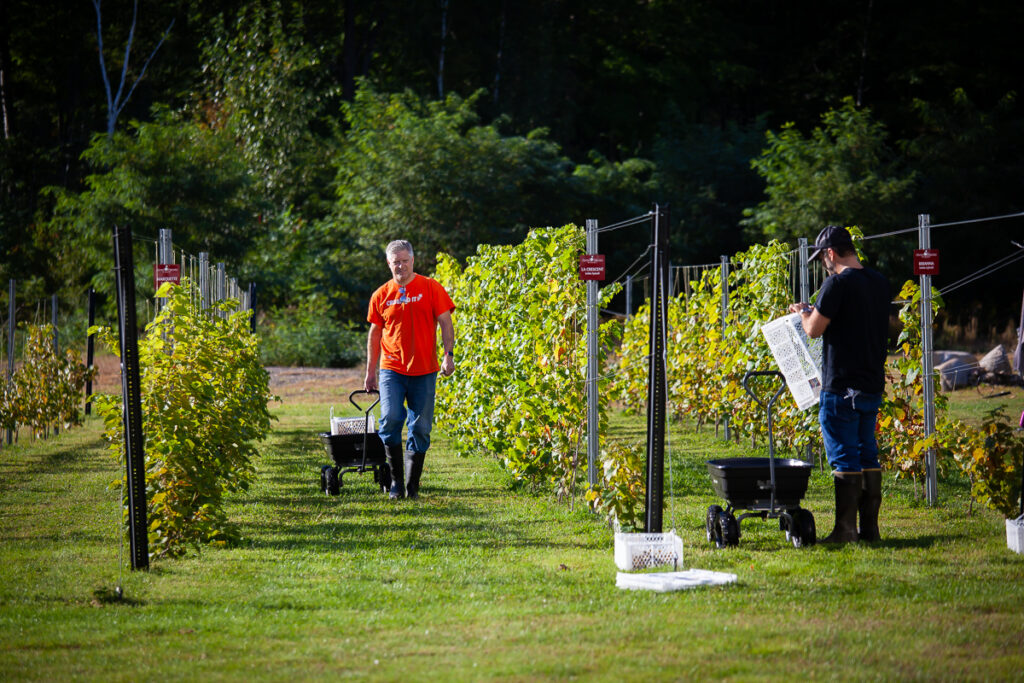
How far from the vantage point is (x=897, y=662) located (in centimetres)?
393

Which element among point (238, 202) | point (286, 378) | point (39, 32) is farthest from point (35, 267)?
point (286, 378)

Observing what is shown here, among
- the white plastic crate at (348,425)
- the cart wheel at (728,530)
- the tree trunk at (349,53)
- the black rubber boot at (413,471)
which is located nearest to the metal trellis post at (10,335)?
the white plastic crate at (348,425)

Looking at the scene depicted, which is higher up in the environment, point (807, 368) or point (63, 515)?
point (807, 368)

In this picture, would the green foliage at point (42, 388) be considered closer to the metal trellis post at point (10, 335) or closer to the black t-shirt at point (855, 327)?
the metal trellis post at point (10, 335)

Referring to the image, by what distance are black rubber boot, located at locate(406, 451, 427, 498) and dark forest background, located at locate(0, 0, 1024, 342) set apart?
56.3 ft

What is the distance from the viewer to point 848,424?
5930 millimetres

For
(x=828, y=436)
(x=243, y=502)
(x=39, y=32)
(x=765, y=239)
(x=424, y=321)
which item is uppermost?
(x=39, y=32)

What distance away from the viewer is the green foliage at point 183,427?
239 inches

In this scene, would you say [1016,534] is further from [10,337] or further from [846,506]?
[10,337]

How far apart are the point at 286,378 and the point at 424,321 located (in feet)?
43.4

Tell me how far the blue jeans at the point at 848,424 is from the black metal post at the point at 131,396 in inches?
138

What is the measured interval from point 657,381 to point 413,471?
2.92 meters

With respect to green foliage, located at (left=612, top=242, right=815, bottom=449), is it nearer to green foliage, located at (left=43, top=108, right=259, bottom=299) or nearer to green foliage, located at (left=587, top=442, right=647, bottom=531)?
green foliage, located at (left=587, top=442, right=647, bottom=531)

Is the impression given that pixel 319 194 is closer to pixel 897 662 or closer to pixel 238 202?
pixel 238 202
